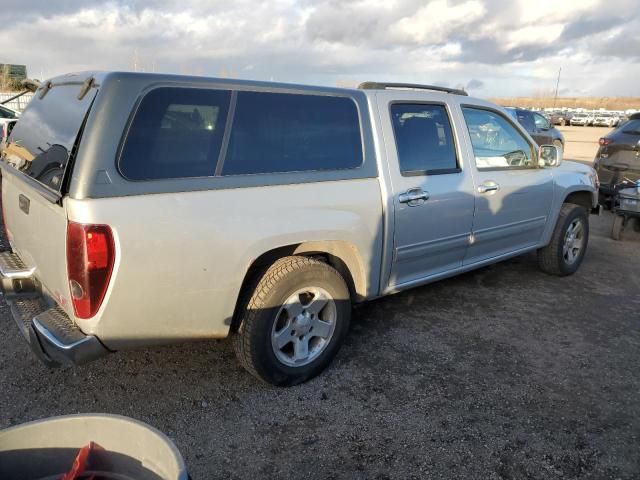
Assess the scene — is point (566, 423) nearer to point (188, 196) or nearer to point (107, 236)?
point (188, 196)

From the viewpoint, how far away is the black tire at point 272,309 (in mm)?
2982

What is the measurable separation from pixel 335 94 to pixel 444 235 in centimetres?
136

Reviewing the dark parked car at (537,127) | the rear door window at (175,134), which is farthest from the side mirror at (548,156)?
the dark parked car at (537,127)

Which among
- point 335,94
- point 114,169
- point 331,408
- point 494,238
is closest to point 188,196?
point 114,169

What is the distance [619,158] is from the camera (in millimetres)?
8297

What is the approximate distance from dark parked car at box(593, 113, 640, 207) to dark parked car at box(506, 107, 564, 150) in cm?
828

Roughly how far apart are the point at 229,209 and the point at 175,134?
46cm

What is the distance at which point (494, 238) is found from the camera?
14.8 ft

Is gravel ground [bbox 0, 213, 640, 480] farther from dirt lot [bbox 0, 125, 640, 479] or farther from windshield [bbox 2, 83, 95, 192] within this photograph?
windshield [bbox 2, 83, 95, 192]

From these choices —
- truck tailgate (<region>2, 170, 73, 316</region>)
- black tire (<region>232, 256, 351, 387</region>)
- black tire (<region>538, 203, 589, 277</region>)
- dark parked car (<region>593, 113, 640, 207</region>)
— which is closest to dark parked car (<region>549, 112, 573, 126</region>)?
dark parked car (<region>593, 113, 640, 207</region>)

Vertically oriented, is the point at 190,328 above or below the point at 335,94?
below

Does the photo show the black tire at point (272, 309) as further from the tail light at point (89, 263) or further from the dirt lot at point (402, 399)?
the tail light at point (89, 263)

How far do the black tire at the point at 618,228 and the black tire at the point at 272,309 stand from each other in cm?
532

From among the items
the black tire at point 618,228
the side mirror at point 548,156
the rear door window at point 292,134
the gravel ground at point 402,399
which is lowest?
the gravel ground at point 402,399
